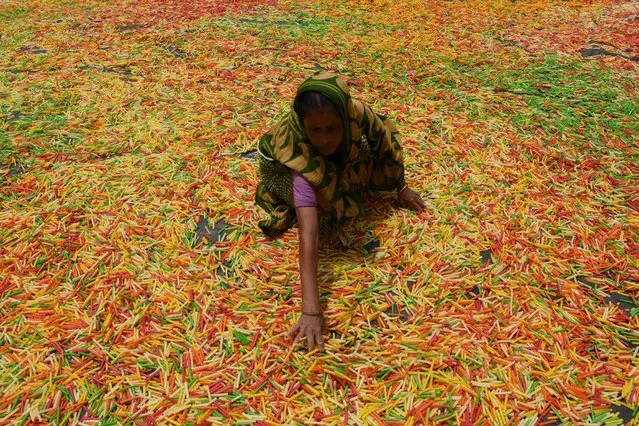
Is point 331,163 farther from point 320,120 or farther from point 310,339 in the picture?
point 310,339

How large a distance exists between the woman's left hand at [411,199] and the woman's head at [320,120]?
136 centimetres

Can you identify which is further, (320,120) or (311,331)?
(311,331)

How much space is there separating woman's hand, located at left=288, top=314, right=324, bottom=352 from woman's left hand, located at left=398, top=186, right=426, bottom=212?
170 centimetres

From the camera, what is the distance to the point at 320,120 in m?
2.90

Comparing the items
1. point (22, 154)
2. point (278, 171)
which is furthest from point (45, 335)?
point (22, 154)

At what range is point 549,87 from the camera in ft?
21.5

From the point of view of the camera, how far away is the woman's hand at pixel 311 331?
122 inches

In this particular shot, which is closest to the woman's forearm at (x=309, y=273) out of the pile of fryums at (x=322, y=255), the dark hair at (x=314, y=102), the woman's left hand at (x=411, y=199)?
the pile of fryums at (x=322, y=255)

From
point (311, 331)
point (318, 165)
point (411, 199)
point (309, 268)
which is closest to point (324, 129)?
point (318, 165)

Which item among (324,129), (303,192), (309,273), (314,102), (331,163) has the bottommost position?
(309,273)

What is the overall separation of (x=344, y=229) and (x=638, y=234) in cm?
269

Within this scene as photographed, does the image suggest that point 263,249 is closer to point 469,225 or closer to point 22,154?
point 469,225

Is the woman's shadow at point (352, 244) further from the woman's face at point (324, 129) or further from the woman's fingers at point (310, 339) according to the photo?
the woman's face at point (324, 129)

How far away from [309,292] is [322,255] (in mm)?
836
